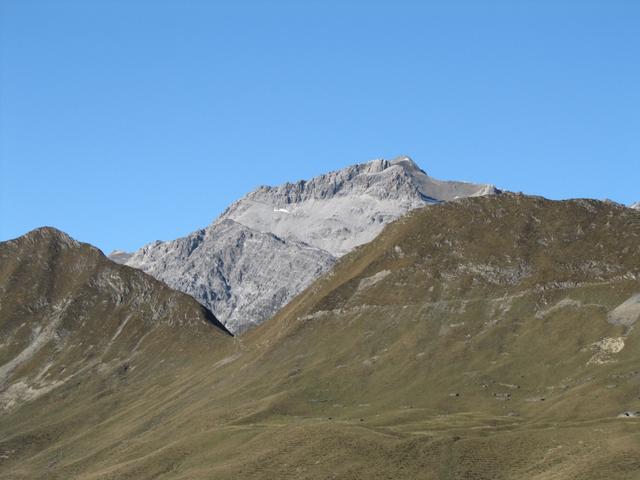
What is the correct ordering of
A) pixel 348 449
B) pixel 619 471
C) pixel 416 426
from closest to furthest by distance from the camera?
pixel 619 471 < pixel 348 449 < pixel 416 426

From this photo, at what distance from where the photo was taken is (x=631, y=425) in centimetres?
15900

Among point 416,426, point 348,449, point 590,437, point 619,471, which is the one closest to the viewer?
point 619,471

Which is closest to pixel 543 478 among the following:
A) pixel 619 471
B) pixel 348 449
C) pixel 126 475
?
pixel 619 471

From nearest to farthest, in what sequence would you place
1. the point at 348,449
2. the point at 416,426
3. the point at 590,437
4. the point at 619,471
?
the point at 619,471 < the point at 590,437 < the point at 348,449 < the point at 416,426

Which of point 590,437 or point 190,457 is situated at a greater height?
point 190,457

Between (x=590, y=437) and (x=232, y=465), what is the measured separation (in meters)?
61.2

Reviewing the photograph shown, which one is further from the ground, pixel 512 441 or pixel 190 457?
pixel 190 457

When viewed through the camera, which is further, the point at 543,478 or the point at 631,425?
the point at 631,425

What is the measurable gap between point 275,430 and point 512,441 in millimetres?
52332

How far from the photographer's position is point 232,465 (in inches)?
6939

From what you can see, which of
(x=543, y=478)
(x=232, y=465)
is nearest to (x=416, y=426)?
(x=232, y=465)

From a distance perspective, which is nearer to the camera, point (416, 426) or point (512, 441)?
point (512, 441)

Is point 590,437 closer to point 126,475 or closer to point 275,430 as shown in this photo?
point 275,430

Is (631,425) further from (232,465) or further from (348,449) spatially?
(232,465)
